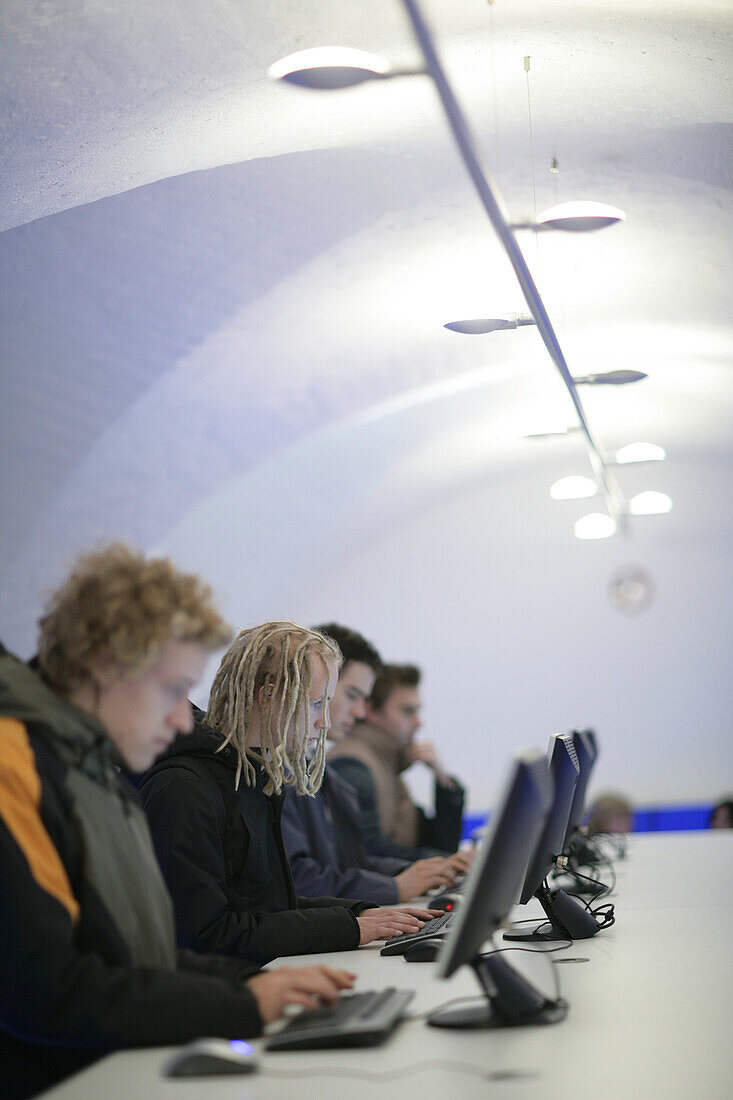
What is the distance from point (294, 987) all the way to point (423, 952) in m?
0.80

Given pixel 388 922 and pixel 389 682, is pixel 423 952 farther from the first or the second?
pixel 389 682

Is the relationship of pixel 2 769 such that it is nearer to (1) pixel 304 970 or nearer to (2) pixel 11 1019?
(2) pixel 11 1019

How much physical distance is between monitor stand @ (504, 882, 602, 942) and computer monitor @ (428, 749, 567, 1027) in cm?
79

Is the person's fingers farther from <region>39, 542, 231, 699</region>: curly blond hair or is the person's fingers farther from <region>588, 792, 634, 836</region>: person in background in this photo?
<region>588, 792, 634, 836</region>: person in background

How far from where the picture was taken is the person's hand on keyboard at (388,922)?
2846 millimetres

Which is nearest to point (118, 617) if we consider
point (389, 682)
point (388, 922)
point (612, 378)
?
point (388, 922)

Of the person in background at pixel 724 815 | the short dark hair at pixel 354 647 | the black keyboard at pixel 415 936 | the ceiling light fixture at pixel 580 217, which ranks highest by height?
the ceiling light fixture at pixel 580 217

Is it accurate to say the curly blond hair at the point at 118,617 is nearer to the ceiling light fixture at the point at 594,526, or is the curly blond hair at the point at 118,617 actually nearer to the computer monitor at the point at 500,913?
the computer monitor at the point at 500,913

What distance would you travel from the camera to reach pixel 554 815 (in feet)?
8.94

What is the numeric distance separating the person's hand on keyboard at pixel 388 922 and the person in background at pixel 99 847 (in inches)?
35.3

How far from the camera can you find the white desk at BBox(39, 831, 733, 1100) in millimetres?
1556

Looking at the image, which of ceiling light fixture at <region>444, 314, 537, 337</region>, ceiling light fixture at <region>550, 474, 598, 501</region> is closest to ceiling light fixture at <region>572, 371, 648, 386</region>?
ceiling light fixture at <region>444, 314, 537, 337</region>

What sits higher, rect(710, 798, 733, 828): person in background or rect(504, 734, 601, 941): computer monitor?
rect(504, 734, 601, 941): computer monitor

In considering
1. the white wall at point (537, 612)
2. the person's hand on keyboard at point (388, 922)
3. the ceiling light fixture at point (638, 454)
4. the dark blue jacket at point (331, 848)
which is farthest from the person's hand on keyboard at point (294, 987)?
the white wall at point (537, 612)
